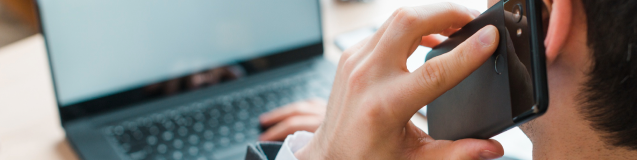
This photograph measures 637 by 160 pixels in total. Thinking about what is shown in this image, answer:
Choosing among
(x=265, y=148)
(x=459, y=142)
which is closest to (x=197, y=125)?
(x=265, y=148)

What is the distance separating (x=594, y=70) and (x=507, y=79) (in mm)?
68

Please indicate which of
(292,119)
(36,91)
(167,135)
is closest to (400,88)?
(292,119)

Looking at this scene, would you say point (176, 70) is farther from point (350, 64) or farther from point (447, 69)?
point (447, 69)

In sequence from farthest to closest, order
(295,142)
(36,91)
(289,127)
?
(36,91) → (289,127) → (295,142)

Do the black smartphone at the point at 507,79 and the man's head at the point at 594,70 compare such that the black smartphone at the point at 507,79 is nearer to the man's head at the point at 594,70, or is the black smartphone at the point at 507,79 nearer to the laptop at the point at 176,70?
the man's head at the point at 594,70

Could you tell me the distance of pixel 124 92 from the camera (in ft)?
2.56

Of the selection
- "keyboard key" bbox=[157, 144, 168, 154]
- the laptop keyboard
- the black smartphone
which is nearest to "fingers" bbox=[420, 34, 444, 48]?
the black smartphone

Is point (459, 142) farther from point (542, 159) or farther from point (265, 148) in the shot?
point (265, 148)

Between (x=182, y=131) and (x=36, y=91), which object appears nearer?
(x=182, y=131)

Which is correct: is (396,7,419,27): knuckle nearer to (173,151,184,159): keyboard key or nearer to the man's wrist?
the man's wrist

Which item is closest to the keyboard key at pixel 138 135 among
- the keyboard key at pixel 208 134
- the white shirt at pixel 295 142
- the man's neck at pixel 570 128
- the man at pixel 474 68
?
the keyboard key at pixel 208 134

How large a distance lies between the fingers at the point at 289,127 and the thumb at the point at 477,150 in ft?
1.18

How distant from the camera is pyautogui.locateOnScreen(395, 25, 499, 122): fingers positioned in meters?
0.36

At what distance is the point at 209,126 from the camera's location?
759mm
